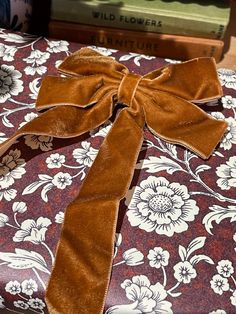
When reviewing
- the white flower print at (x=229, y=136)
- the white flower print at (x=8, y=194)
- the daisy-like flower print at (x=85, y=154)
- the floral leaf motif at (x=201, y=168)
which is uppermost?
the white flower print at (x=229, y=136)

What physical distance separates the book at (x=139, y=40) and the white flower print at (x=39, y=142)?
0.24 metres

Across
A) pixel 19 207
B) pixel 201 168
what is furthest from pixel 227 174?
pixel 19 207

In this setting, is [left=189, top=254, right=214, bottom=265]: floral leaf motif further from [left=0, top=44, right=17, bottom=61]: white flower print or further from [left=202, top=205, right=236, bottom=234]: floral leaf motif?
[left=0, top=44, right=17, bottom=61]: white flower print

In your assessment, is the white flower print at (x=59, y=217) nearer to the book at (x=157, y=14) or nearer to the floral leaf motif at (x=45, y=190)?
the floral leaf motif at (x=45, y=190)

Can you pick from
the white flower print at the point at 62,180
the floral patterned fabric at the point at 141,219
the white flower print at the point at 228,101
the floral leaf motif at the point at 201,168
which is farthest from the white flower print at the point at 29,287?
A: the white flower print at the point at 228,101

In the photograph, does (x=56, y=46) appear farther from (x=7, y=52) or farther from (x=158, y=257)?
(x=158, y=257)

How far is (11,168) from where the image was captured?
1.82ft

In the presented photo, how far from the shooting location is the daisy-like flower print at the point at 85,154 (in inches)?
22.0

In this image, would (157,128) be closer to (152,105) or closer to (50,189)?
(152,105)

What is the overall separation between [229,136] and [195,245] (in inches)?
6.0

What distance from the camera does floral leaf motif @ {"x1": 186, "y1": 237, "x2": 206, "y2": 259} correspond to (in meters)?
0.50

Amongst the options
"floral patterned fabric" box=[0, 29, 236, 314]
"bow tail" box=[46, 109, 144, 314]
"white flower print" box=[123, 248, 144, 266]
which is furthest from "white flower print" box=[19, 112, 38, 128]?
"white flower print" box=[123, 248, 144, 266]

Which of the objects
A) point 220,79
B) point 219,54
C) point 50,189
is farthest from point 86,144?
point 219,54

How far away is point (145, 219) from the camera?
516mm
